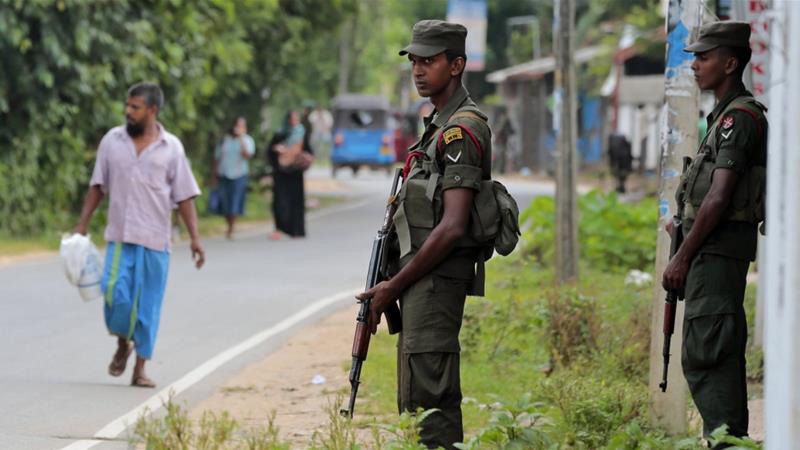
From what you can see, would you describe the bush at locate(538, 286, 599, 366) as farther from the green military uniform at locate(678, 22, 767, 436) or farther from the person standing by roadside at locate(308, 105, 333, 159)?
the person standing by roadside at locate(308, 105, 333, 159)

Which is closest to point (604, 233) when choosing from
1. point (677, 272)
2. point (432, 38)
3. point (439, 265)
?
point (677, 272)

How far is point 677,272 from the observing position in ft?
19.3

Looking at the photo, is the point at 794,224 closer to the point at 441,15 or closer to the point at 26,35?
the point at 26,35

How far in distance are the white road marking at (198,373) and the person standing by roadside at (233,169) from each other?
276 inches

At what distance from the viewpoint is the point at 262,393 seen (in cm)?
905

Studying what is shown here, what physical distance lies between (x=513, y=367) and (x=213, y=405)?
208 centimetres

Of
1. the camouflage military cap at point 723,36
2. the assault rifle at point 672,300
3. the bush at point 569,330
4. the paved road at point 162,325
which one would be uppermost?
the camouflage military cap at point 723,36

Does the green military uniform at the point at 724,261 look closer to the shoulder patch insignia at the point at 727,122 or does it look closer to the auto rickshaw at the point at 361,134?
the shoulder patch insignia at the point at 727,122

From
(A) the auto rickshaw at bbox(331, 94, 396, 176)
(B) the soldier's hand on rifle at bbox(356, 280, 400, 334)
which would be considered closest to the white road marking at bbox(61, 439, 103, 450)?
(B) the soldier's hand on rifle at bbox(356, 280, 400, 334)

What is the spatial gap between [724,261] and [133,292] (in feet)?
14.2

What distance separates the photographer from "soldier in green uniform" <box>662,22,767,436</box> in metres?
Answer: 5.70

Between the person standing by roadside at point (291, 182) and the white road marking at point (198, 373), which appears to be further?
the person standing by roadside at point (291, 182)

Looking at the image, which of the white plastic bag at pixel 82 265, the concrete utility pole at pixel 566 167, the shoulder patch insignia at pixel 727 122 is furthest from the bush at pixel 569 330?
the concrete utility pole at pixel 566 167

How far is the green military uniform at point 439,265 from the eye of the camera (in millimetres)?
5570
